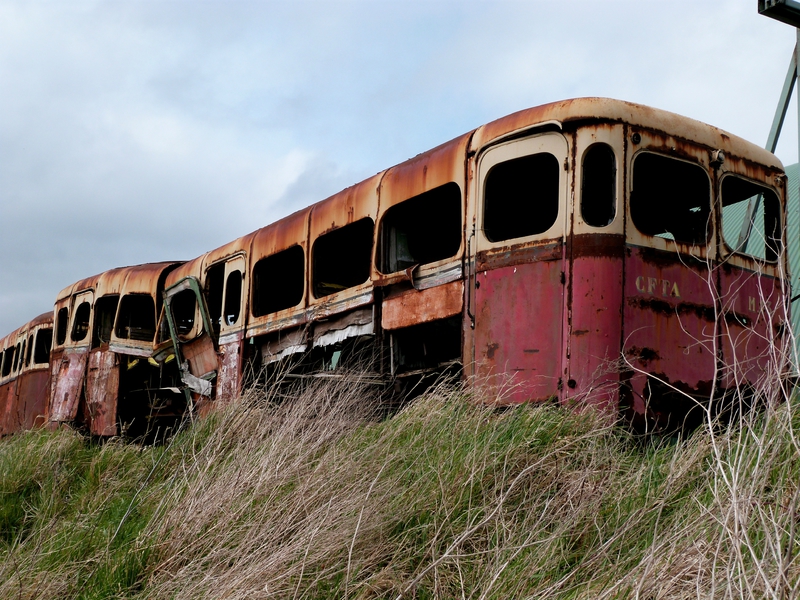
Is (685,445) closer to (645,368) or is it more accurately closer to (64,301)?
(645,368)

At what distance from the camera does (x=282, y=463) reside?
474 centimetres

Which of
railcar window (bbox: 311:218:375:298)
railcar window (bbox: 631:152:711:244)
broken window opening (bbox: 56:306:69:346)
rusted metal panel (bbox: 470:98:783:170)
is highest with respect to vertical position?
rusted metal panel (bbox: 470:98:783:170)

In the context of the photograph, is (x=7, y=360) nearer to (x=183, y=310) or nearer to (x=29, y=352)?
(x=29, y=352)

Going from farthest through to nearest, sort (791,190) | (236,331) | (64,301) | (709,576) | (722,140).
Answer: (791,190) < (64,301) < (236,331) < (722,140) < (709,576)

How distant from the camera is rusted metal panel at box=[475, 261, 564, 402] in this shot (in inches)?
203

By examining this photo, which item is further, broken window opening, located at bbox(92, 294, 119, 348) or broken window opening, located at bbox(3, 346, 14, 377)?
broken window opening, located at bbox(3, 346, 14, 377)

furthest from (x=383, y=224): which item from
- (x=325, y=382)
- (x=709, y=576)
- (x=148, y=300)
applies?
(x=148, y=300)

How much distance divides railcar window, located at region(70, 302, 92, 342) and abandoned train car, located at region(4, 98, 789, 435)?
4.16 m

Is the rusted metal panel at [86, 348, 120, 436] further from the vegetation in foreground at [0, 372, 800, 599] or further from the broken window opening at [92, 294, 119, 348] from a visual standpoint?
the vegetation in foreground at [0, 372, 800, 599]

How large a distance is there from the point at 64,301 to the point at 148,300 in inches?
76.7

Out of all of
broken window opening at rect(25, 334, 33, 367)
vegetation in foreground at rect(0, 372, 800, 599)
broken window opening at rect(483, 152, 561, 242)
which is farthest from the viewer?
broken window opening at rect(25, 334, 33, 367)

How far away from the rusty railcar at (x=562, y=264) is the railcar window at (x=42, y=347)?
335 inches

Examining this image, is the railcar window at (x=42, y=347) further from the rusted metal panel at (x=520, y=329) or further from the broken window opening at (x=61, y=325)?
the rusted metal panel at (x=520, y=329)

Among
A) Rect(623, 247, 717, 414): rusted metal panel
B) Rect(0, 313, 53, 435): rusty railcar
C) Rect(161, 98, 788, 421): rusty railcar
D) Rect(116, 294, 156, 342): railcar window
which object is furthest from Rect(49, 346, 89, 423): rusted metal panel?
Rect(623, 247, 717, 414): rusted metal panel
